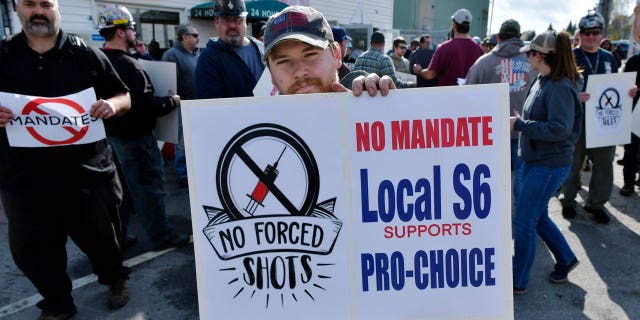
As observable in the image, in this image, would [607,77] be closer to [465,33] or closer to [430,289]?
[465,33]

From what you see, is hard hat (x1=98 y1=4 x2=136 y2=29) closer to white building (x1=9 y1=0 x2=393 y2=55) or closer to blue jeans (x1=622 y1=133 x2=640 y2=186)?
blue jeans (x1=622 y1=133 x2=640 y2=186)

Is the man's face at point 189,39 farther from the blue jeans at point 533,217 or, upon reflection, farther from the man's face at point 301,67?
the man's face at point 301,67

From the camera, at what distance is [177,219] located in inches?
197

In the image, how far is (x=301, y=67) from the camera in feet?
4.98

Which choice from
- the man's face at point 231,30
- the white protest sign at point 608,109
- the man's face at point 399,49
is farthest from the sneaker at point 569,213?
the man's face at point 399,49

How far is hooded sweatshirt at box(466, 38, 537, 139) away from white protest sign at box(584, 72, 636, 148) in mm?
642

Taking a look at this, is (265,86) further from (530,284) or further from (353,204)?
(530,284)

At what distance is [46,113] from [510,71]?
146 inches

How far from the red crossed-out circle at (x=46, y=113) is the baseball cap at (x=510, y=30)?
12.1ft

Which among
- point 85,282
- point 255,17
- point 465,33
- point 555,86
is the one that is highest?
point 255,17

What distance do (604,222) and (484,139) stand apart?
4.10m

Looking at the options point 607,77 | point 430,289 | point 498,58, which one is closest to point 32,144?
point 430,289

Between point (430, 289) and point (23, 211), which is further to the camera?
point (23, 211)

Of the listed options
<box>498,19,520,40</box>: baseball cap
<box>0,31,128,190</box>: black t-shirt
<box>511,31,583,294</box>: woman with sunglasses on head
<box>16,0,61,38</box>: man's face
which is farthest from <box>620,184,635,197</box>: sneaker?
<box>16,0,61,38</box>: man's face
